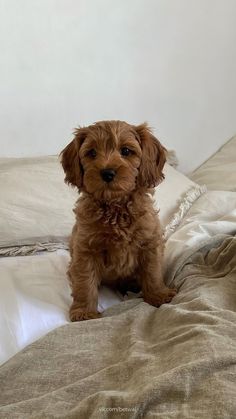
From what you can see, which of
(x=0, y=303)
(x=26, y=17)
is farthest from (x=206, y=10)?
(x=0, y=303)

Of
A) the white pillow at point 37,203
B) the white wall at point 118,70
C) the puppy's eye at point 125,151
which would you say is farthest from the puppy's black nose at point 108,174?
the white wall at point 118,70

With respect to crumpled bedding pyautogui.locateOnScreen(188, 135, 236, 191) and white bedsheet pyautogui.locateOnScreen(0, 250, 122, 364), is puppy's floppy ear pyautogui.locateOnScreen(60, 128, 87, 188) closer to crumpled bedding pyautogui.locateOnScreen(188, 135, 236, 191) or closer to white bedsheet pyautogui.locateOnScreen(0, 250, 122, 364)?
white bedsheet pyautogui.locateOnScreen(0, 250, 122, 364)

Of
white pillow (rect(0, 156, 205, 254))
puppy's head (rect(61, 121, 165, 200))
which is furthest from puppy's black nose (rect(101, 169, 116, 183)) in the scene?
white pillow (rect(0, 156, 205, 254))

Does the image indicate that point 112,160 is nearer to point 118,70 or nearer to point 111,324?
point 111,324

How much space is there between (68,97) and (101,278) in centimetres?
116

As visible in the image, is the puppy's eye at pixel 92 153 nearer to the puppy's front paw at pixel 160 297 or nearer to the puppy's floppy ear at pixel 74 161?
the puppy's floppy ear at pixel 74 161

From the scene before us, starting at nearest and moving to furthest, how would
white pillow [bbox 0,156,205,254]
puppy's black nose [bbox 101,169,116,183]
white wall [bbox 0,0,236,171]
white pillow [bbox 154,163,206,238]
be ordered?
puppy's black nose [bbox 101,169,116,183], white pillow [bbox 0,156,205,254], white pillow [bbox 154,163,206,238], white wall [bbox 0,0,236,171]

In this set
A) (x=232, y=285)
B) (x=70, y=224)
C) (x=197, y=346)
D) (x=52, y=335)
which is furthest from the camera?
(x=70, y=224)

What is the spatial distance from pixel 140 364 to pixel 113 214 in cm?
49

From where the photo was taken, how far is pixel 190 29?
9.02 feet

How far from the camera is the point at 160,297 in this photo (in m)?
1.57

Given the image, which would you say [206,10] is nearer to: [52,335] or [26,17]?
[26,17]

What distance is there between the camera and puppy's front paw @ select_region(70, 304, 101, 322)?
150 cm

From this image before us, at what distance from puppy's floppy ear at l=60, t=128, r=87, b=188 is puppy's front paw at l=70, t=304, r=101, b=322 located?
15.2 inches
